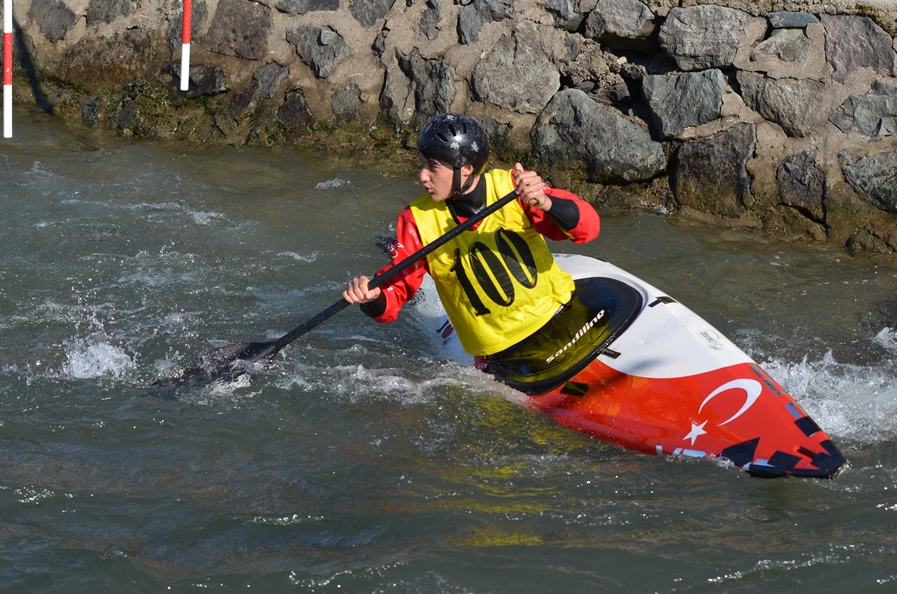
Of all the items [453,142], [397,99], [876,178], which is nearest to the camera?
[453,142]

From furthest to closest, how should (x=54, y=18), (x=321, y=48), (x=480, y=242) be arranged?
(x=54, y=18) → (x=321, y=48) → (x=480, y=242)

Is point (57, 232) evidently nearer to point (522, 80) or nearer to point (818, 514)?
point (522, 80)

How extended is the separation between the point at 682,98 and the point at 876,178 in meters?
1.37

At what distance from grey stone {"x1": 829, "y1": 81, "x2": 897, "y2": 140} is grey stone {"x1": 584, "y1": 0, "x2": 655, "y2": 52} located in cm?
142

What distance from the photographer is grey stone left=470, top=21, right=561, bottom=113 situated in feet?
23.5

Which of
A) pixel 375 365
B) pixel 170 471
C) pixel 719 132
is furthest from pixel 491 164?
pixel 170 471

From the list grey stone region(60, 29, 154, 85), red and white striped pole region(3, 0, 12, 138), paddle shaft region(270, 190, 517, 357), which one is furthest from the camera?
grey stone region(60, 29, 154, 85)

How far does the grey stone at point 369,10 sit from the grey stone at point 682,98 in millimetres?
2262

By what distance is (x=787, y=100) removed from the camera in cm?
641

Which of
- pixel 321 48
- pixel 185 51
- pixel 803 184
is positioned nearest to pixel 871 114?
pixel 803 184

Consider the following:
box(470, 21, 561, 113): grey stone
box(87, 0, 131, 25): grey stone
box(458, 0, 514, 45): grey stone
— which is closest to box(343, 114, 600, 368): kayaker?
box(470, 21, 561, 113): grey stone

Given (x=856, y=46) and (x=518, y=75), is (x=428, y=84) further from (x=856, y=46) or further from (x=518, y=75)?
(x=856, y=46)

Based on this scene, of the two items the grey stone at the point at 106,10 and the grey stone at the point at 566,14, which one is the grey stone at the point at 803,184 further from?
the grey stone at the point at 106,10

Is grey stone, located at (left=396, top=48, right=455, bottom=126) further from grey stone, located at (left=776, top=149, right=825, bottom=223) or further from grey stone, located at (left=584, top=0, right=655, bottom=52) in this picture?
grey stone, located at (left=776, top=149, right=825, bottom=223)
